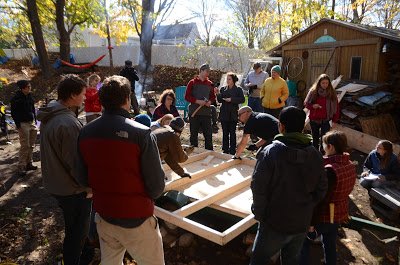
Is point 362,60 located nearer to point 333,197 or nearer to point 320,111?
point 320,111

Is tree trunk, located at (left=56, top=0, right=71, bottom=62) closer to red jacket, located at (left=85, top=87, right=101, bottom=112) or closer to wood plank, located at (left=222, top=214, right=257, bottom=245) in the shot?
red jacket, located at (left=85, top=87, right=101, bottom=112)

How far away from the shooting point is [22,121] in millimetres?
5754

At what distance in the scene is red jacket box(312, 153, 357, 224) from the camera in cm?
274

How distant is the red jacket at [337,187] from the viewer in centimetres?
274

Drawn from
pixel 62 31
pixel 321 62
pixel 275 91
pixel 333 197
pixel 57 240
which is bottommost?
pixel 57 240

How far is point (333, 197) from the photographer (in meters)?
2.78

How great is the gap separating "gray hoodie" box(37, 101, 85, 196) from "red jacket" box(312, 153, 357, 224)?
2127mm

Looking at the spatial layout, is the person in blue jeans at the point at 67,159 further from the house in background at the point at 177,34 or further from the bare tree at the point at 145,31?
the house in background at the point at 177,34

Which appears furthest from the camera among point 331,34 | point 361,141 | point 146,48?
point 146,48

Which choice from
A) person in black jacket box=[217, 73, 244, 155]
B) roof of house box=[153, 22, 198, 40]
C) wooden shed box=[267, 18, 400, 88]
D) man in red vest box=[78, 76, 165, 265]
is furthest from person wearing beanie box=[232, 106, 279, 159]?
roof of house box=[153, 22, 198, 40]

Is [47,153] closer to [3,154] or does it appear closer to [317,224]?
[317,224]

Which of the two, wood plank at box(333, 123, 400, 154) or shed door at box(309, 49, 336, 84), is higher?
shed door at box(309, 49, 336, 84)

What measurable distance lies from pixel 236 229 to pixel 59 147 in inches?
70.2

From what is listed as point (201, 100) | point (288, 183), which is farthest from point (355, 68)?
point (288, 183)
